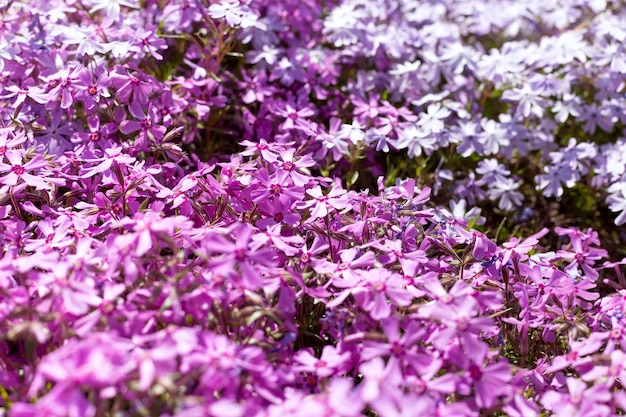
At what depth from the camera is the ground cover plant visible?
1.70 metres

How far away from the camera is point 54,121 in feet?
9.06

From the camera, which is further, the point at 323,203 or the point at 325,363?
the point at 323,203

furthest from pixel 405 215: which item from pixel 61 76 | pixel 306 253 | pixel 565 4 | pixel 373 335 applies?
pixel 565 4

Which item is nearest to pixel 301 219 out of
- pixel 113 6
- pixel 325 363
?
pixel 325 363

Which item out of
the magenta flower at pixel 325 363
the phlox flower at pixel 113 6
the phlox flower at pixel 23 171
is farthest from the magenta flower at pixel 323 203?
the phlox flower at pixel 113 6

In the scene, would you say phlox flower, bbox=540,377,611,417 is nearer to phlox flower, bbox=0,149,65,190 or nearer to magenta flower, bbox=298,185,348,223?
magenta flower, bbox=298,185,348,223

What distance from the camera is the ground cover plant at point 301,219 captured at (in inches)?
67.1

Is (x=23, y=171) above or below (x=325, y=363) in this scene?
above

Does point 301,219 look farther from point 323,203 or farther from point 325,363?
point 325,363

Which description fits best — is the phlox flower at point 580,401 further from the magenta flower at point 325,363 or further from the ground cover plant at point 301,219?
the magenta flower at point 325,363

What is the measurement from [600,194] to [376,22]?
1505mm

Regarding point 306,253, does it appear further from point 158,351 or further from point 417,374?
point 158,351

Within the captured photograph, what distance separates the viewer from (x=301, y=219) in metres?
2.41

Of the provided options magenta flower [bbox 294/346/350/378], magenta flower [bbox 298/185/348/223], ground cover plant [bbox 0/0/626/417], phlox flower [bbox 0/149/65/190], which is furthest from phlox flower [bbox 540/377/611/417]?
phlox flower [bbox 0/149/65/190]
